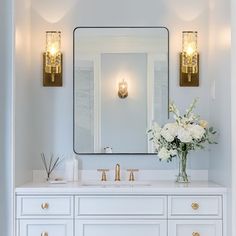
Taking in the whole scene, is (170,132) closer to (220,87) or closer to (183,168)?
(183,168)

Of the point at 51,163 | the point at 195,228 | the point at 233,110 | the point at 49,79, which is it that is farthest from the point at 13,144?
the point at 233,110

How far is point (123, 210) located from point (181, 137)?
0.63 metres

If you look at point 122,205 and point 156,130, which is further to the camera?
point 156,130

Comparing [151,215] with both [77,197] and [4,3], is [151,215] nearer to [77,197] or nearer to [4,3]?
[77,197]

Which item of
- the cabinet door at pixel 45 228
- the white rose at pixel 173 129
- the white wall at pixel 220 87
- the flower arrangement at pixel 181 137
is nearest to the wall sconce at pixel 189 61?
the white wall at pixel 220 87

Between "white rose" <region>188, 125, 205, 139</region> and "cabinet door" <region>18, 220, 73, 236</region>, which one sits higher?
"white rose" <region>188, 125, 205, 139</region>

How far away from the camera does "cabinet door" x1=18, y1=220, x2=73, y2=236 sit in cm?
308

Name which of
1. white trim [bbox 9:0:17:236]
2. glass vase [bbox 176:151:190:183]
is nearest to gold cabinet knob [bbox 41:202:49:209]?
white trim [bbox 9:0:17:236]

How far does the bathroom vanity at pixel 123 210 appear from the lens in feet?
10.1

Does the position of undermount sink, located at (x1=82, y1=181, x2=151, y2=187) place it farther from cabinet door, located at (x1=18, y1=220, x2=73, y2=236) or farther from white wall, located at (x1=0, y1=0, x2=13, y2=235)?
white wall, located at (x1=0, y1=0, x2=13, y2=235)

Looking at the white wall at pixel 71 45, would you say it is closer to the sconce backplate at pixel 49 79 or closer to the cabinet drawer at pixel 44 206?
the sconce backplate at pixel 49 79

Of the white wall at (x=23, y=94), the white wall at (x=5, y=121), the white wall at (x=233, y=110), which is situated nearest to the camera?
the white wall at (x=233, y=110)

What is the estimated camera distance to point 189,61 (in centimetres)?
359

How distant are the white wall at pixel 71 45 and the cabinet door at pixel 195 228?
23.7 inches
